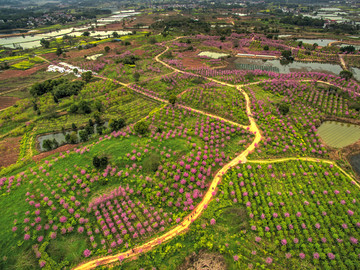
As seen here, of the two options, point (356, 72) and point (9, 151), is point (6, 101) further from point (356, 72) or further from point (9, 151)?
point (356, 72)

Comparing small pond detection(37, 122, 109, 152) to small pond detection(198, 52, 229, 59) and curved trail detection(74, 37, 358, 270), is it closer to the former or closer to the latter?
curved trail detection(74, 37, 358, 270)

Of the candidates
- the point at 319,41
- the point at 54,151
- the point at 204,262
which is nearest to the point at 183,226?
the point at 204,262

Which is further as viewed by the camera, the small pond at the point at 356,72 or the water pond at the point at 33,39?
the water pond at the point at 33,39

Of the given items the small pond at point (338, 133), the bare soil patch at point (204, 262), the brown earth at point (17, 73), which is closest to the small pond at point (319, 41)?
the small pond at point (338, 133)

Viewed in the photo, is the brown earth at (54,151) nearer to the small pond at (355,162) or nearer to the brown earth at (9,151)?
the brown earth at (9,151)

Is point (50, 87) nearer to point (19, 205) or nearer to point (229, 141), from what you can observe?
point (19, 205)
